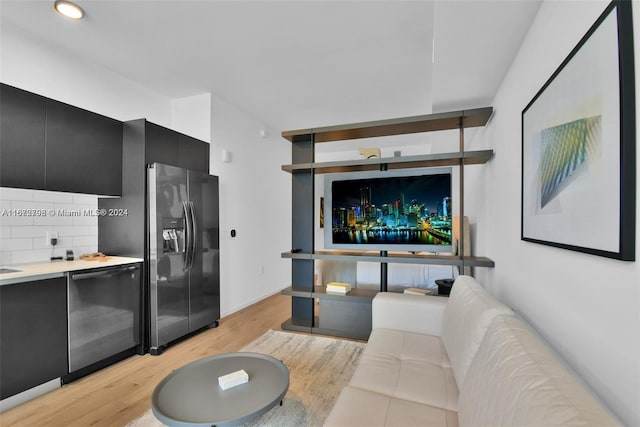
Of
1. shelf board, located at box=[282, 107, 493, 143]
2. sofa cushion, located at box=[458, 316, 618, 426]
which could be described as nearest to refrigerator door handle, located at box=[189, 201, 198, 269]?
shelf board, located at box=[282, 107, 493, 143]

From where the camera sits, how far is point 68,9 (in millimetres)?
2250

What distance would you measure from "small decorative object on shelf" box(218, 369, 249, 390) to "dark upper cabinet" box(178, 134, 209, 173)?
2459 millimetres

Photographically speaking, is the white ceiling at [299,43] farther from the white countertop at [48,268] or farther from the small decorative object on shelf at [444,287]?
the white countertop at [48,268]

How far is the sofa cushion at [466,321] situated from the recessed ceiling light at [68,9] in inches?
133

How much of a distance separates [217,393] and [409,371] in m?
1.03

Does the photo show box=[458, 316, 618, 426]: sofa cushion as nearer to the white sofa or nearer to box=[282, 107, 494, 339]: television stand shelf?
the white sofa

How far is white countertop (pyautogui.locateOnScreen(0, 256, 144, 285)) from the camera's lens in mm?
2021

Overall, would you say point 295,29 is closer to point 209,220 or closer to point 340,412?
point 209,220

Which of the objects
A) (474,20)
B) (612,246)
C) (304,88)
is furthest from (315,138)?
(612,246)

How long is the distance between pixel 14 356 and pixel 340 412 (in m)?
2.31

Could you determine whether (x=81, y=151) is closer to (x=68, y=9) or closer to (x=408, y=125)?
(x=68, y=9)

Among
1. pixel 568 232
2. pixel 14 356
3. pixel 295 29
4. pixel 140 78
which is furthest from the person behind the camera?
pixel 140 78

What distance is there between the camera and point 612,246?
0.89m

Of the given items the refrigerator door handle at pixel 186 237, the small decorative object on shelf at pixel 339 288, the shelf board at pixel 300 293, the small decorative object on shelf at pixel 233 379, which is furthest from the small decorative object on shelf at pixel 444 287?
the refrigerator door handle at pixel 186 237
